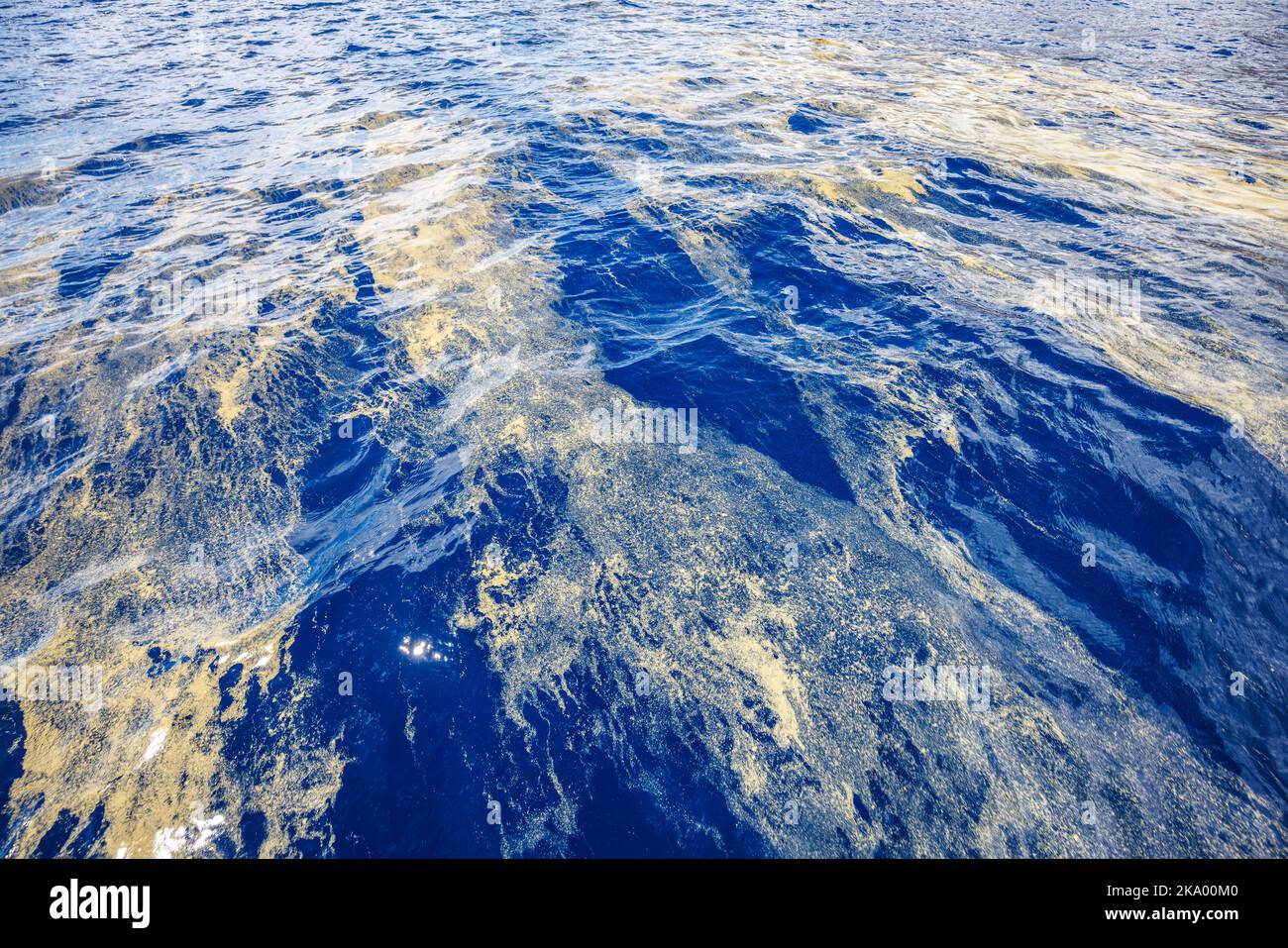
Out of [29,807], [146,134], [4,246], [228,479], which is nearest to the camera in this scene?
[29,807]

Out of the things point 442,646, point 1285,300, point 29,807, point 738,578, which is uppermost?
point 1285,300

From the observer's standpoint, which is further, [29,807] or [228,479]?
[228,479]

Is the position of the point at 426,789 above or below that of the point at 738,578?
below

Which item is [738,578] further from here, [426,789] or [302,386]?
[302,386]

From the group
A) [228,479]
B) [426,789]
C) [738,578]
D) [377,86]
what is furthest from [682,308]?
[377,86]

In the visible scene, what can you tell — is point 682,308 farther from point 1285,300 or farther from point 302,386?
point 1285,300
